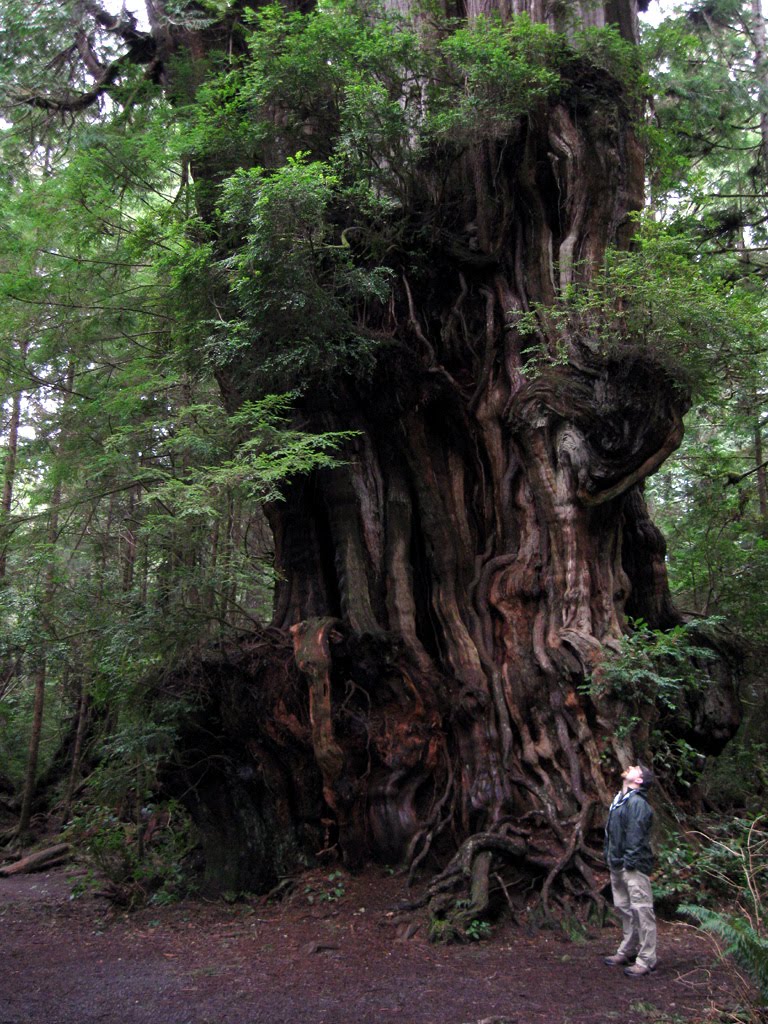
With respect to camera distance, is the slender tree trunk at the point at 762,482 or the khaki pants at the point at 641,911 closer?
the khaki pants at the point at 641,911

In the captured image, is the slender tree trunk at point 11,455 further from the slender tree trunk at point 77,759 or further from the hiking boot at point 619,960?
the hiking boot at point 619,960

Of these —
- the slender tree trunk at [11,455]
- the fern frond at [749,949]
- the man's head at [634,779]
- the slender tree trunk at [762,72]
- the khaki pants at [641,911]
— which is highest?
the slender tree trunk at [762,72]

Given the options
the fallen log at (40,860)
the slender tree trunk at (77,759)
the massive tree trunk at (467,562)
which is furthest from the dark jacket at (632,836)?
the fallen log at (40,860)

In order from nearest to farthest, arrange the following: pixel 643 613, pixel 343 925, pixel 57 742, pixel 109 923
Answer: pixel 343 925 → pixel 109 923 → pixel 643 613 → pixel 57 742

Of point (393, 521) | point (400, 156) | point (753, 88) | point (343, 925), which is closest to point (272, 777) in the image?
point (343, 925)

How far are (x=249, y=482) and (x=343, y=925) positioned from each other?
154 inches

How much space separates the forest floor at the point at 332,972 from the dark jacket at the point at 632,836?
0.68 meters

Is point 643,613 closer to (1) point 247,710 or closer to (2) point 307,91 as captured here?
(1) point 247,710

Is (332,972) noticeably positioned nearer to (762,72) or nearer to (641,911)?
(641,911)

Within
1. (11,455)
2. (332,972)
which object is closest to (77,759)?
(11,455)

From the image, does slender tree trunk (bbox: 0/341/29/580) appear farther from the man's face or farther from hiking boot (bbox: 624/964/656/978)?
hiking boot (bbox: 624/964/656/978)

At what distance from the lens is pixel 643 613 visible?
9.84 meters

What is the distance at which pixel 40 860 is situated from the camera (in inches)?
521

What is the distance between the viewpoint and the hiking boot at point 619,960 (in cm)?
561
